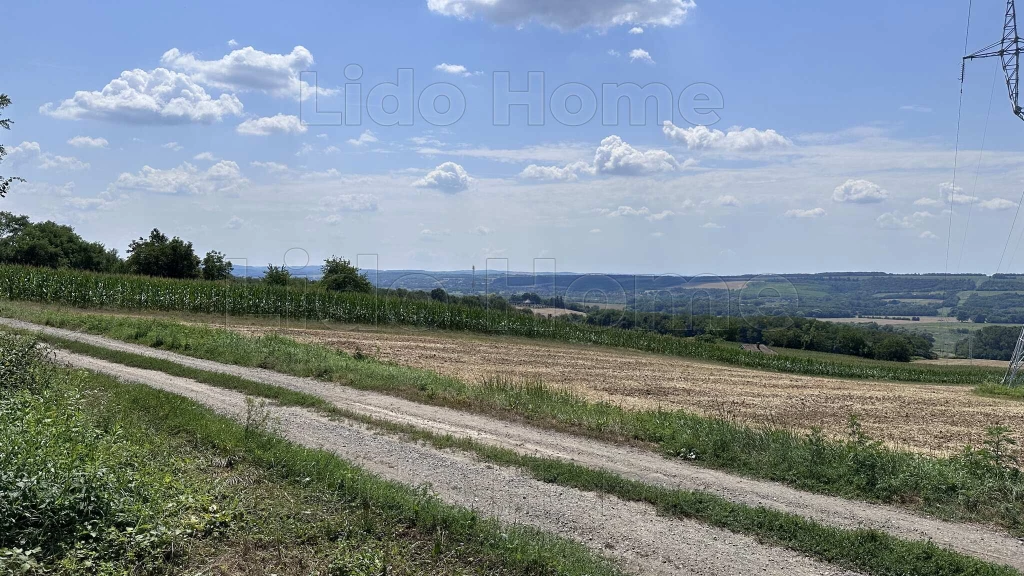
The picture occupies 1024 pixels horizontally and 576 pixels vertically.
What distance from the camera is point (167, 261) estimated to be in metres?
59.4

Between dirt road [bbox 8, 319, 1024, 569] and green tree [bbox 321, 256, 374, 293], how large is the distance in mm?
47226

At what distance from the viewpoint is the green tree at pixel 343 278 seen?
205 ft

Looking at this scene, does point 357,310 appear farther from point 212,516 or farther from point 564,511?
point 212,516

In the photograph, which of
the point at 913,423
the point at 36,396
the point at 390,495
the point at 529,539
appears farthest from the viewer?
the point at 913,423

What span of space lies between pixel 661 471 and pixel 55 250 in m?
72.1

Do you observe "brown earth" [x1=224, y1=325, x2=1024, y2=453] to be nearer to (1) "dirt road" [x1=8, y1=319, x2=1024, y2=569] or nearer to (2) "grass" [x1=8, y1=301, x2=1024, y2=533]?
(2) "grass" [x1=8, y1=301, x2=1024, y2=533]

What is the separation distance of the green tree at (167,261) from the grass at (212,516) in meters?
56.5

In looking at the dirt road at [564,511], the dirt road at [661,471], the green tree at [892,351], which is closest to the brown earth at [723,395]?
the dirt road at [661,471]

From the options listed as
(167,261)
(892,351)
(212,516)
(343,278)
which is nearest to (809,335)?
(892,351)

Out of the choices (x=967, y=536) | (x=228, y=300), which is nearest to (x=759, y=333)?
(x=228, y=300)

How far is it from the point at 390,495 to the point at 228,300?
37.9 m

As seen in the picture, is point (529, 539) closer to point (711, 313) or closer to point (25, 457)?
point (25, 457)

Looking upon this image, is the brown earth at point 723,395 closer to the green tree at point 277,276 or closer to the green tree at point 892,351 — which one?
the green tree at point 277,276

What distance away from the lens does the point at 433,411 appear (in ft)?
43.7
